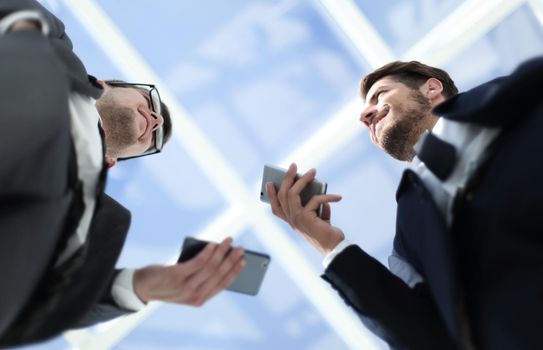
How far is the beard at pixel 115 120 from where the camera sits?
100 inches

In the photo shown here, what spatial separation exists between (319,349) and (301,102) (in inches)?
62.7

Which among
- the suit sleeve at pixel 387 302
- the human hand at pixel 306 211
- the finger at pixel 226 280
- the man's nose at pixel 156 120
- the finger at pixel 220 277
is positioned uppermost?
the man's nose at pixel 156 120

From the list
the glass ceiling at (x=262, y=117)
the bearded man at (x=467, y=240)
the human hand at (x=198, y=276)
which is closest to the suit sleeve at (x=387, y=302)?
the bearded man at (x=467, y=240)

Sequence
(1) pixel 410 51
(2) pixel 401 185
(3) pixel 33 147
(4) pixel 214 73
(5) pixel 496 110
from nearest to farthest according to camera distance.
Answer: (3) pixel 33 147
(5) pixel 496 110
(2) pixel 401 185
(1) pixel 410 51
(4) pixel 214 73

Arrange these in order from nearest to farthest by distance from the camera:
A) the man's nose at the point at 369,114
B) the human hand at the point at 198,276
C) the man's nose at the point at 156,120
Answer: the human hand at the point at 198,276 < the man's nose at the point at 369,114 < the man's nose at the point at 156,120

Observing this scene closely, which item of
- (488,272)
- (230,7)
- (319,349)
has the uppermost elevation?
(230,7)

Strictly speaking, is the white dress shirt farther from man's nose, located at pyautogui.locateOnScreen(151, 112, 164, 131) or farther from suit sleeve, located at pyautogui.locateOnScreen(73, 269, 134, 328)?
man's nose, located at pyautogui.locateOnScreen(151, 112, 164, 131)

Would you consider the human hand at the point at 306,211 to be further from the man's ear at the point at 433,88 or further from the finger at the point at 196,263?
the man's ear at the point at 433,88

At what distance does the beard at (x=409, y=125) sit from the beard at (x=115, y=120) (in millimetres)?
1174

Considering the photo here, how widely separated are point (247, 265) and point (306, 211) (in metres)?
0.39

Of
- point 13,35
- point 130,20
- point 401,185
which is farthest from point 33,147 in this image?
point 130,20

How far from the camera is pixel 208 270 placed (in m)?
1.55

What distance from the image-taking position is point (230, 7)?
339cm

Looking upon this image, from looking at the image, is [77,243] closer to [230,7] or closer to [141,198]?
[141,198]
